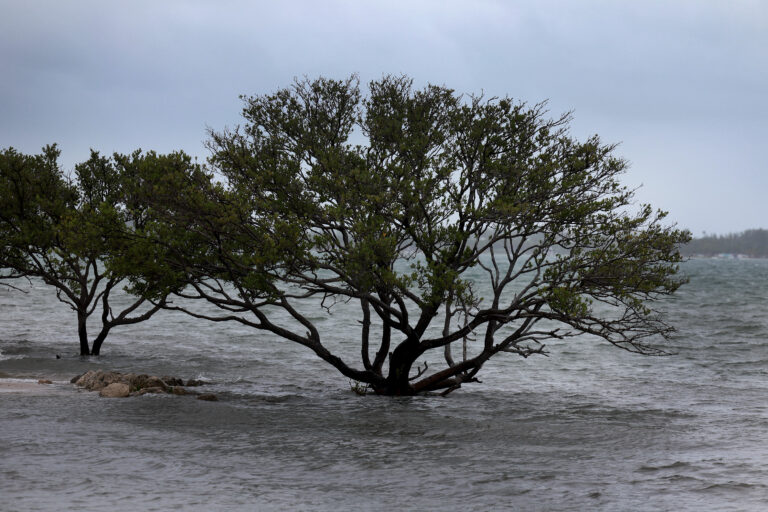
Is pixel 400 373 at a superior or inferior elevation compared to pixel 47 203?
inferior

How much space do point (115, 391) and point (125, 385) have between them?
43 centimetres

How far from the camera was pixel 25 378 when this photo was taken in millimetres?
25094

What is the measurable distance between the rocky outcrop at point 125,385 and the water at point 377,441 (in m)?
0.59

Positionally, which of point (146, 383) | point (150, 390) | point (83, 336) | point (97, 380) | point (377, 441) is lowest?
point (377, 441)

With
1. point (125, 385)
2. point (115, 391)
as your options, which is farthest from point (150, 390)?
point (115, 391)

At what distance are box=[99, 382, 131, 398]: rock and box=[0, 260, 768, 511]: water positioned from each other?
1.11ft

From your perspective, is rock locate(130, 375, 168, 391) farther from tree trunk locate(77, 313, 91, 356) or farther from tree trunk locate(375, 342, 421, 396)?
tree trunk locate(77, 313, 91, 356)

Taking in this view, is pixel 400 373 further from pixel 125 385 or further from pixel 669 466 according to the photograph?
pixel 669 466

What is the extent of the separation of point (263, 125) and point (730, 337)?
36.5 meters

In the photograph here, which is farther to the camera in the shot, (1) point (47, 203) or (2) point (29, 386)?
(1) point (47, 203)

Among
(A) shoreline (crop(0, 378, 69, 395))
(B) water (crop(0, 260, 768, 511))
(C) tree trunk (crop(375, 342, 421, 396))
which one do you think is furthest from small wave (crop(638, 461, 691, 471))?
(A) shoreline (crop(0, 378, 69, 395))

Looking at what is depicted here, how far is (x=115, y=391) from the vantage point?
21.7 m

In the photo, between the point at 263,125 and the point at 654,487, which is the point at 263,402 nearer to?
the point at 263,125

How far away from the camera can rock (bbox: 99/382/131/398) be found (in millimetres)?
21625
